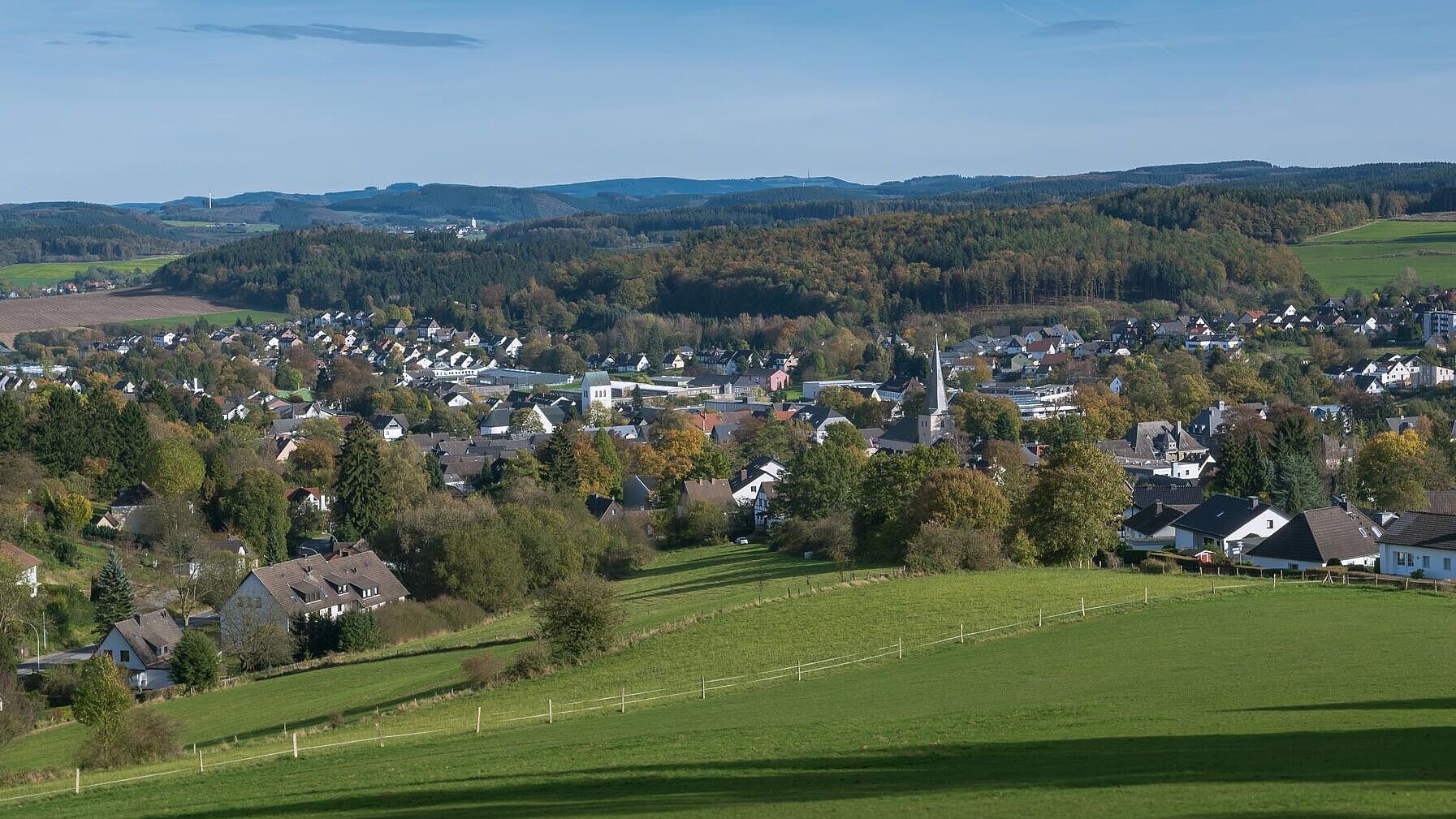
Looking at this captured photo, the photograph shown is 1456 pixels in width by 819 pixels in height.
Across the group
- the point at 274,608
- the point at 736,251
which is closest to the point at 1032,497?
the point at 274,608

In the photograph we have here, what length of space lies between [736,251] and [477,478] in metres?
102

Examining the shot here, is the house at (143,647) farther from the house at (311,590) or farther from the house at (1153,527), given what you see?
the house at (1153,527)

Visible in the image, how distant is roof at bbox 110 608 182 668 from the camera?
35.9 m

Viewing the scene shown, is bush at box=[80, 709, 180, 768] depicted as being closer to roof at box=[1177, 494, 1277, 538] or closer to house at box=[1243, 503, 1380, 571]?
house at box=[1243, 503, 1380, 571]

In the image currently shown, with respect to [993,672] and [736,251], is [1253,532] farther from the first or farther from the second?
[736,251]

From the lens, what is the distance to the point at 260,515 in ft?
160

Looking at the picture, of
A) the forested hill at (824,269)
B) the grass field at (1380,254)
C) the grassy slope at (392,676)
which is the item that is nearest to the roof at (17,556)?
the grassy slope at (392,676)

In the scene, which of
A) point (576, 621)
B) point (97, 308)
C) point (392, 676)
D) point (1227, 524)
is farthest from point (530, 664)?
point (97, 308)

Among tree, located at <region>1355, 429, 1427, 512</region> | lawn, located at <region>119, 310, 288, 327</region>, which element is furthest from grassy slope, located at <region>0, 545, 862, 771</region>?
lawn, located at <region>119, 310, 288, 327</region>

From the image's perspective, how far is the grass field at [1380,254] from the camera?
123m

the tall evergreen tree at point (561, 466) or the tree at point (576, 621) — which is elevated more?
the tree at point (576, 621)

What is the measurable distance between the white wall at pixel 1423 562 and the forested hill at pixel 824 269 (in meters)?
94.2

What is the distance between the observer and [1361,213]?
15350cm

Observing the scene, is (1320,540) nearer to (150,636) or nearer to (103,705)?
(103,705)
